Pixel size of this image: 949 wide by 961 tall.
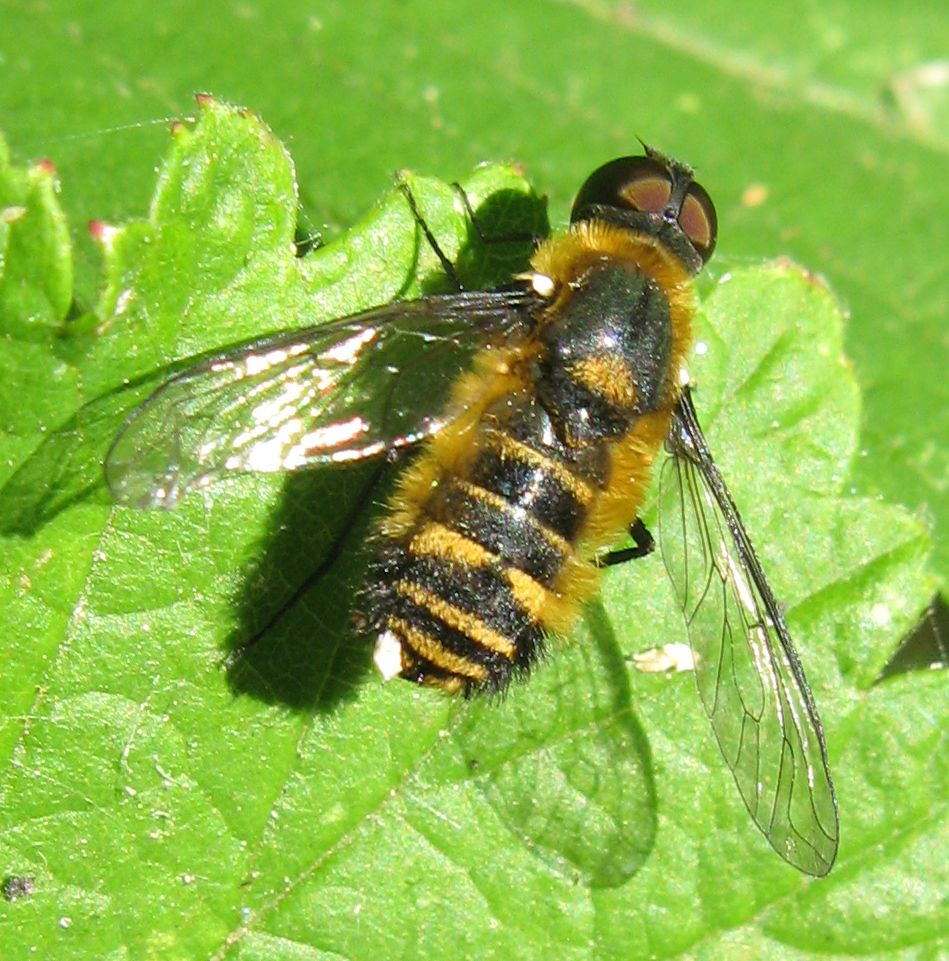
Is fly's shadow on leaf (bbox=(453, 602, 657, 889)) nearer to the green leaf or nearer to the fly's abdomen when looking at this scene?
the green leaf

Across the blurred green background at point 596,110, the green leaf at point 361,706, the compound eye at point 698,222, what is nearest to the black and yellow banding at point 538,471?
the compound eye at point 698,222

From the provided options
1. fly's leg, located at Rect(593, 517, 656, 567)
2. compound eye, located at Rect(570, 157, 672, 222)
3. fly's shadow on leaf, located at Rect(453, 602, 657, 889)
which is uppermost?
compound eye, located at Rect(570, 157, 672, 222)

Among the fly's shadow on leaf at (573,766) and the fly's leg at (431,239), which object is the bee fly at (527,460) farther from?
the fly's shadow on leaf at (573,766)

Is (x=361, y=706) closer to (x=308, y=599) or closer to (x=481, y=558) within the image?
(x=308, y=599)

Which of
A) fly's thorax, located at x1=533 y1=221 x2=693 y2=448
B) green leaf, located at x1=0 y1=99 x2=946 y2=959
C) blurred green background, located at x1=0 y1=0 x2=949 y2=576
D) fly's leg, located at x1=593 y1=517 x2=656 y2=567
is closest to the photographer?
green leaf, located at x1=0 y1=99 x2=946 y2=959

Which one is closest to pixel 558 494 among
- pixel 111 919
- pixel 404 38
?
pixel 111 919

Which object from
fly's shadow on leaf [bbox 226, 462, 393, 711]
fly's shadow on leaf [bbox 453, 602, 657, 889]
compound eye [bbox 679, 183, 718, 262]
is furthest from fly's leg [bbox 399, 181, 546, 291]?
fly's shadow on leaf [bbox 453, 602, 657, 889]

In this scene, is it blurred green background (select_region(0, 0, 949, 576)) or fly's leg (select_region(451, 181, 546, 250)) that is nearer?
fly's leg (select_region(451, 181, 546, 250))
